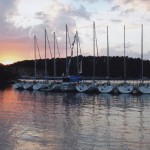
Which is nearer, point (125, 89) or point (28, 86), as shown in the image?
point (125, 89)

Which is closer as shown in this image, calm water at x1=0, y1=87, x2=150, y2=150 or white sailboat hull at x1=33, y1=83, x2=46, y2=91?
calm water at x1=0, y1=87, x2=150, y2=150

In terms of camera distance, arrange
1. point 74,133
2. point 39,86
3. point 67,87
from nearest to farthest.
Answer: point 74,133 → point 67,87 → point 39,86

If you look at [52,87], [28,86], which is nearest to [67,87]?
[52,87]

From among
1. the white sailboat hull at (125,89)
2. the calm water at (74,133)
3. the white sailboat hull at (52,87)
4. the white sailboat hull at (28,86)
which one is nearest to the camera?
the calm water at (74,133)

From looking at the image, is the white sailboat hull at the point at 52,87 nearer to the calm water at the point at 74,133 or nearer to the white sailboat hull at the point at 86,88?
the white sailboat hull at the point at 86,88

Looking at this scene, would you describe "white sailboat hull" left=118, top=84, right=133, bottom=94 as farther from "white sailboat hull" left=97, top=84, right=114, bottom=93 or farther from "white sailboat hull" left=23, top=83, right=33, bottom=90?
"white sailboat hull" left=23, top=83, right=33, bottom=90

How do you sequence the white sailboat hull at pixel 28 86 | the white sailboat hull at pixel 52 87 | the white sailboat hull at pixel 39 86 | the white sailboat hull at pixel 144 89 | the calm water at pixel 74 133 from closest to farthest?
the calm water at pixel 74 133
the white sailboat hull at pixel 144 89
the white sailboat hull at pixel 52 87
the white sailboat hull at pixel 39 86
the white sailboat hull at pixel 28 86

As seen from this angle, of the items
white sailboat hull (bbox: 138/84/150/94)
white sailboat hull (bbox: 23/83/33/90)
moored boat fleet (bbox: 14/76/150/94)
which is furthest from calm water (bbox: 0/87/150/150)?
white sailboat hull (bbox: 23/83/33/90)

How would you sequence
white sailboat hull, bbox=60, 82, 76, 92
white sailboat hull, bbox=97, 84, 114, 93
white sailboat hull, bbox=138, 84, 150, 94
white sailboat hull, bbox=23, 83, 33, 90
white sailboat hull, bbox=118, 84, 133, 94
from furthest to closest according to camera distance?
white sailboat hull, bbox=23, 83, 33, 90, white sailboat hull, bbox=60, 82, 76, 92, white sailboat hull, bbox=97, 84, 114, 93, white sailboat hull, bbox=118, 84, 133, 94, white sailboat hull, bbox=138, 84, 150, 94

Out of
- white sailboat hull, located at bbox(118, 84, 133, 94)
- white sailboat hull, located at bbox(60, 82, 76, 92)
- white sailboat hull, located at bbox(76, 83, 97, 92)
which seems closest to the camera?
white sailboat hull, located at bbox(118, 84, 133, 94)

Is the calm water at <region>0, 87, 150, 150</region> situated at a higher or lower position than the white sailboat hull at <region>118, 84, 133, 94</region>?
lower

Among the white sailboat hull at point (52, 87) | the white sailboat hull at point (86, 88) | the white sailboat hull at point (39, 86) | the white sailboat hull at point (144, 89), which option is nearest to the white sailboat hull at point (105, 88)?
the white sailboat hull at point (86, 88)

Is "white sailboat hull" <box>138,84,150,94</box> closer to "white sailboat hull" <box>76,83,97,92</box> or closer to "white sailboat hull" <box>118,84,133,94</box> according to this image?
"white sailboat hull" <box>118,84,133,94</box>

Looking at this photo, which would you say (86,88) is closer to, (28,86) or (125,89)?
(125,89)
